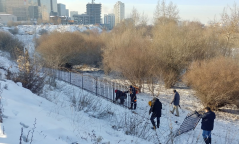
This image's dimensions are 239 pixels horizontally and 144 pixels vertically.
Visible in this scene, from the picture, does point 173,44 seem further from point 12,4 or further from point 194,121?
point 12,4

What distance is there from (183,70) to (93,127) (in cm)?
1270

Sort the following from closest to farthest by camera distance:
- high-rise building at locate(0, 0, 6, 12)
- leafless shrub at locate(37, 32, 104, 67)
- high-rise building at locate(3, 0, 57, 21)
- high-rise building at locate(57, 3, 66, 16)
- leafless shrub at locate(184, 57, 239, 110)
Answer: leafless shrub at locate(184, 57, 239, 110)
leafless shrub at locate(37, 32, 104, 67)
high-rise building at locate(3, 0, 57, 21)
high-rise building at locate(0, 0, 6, 12)
high-rise building at locate(57, 3, 66, 16)

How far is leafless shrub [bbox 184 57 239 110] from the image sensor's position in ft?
33.5

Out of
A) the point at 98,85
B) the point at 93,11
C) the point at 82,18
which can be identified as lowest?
the point at 98,85

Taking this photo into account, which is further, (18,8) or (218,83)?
(18,8)

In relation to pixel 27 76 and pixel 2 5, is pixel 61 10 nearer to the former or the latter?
pixel 2 5

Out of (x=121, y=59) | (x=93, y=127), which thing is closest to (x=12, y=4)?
(x=121, y=59)

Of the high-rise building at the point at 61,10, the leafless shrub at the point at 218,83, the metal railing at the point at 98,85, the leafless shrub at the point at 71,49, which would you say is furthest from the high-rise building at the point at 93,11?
the leafless shrub at the point at 218,83

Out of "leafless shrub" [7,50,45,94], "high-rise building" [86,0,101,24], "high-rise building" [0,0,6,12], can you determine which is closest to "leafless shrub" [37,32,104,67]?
"leafless shrub" [7,50,45,94]

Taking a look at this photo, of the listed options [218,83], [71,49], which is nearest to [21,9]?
[71,49]

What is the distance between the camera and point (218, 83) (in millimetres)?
10289

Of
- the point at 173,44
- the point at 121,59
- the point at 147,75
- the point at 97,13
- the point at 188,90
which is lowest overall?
the point at 188,90

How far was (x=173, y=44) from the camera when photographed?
15305mm

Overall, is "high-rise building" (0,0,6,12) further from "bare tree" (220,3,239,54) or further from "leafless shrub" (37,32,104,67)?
"bare tree" (220,3,239,54)
